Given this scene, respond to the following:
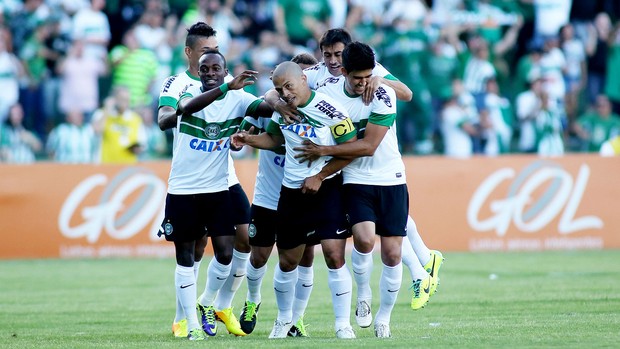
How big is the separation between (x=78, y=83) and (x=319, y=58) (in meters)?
4.52

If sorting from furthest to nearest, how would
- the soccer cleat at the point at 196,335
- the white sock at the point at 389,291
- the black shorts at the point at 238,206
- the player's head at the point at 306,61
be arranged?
1. the player's head at the point at 306,61
2. the black shorts at the point at 238,206
3. the soccer cleat at the point at 196,335
4. the white sock at the point at 389,291

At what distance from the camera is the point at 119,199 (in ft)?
63.7

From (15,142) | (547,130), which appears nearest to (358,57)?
(15,142)

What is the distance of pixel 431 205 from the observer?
20297 mm

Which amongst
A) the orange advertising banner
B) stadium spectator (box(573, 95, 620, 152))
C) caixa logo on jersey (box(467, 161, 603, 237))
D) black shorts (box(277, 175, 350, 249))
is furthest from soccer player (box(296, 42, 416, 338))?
stadium spectator (box(573, 95, 620, 152))

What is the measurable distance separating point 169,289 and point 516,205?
7492 millimetres

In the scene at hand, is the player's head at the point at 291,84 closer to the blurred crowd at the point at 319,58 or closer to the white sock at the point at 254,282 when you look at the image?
the white sock at the point at 254,282

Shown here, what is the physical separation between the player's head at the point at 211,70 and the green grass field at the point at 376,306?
228 centimetres

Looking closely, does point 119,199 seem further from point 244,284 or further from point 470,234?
point 470,234

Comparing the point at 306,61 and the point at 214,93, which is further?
the point at 306,61

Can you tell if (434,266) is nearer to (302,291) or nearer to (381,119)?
A: (302,291)

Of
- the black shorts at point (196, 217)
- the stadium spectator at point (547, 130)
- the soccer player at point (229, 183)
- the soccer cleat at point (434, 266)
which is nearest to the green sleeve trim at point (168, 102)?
the soccer player at point (229, 183)

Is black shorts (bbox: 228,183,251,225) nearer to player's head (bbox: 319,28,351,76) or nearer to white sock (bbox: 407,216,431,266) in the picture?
player's head (bbox: 319,28,351,76)

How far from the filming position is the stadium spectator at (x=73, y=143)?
67.3 feet
